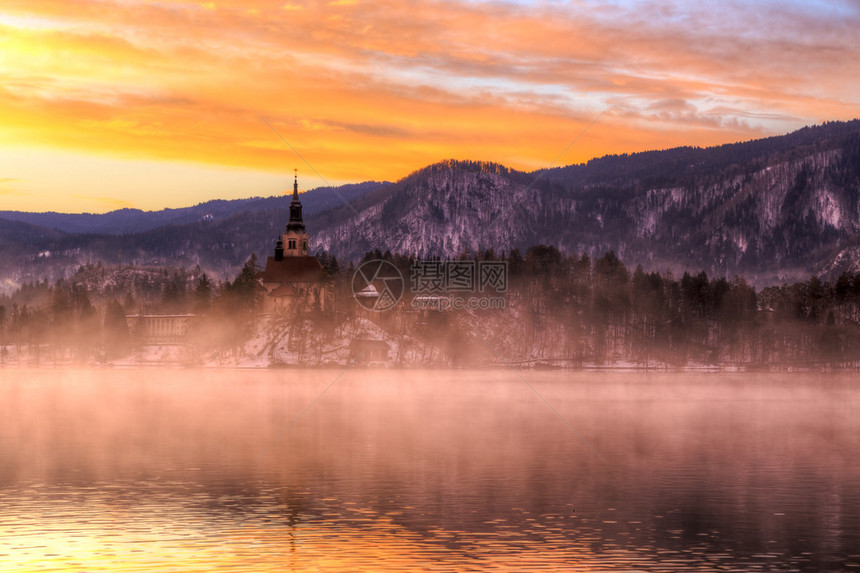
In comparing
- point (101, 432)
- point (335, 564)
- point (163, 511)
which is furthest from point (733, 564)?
point (101, 432)

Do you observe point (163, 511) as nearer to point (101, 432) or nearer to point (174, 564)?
point (174, 564)

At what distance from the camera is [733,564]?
1524 inches

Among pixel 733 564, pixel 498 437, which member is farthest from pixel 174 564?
pixel 498 437

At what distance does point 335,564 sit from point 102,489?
23264 mm

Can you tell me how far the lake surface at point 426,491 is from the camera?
131ft

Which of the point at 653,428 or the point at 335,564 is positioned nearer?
the point at 335,564

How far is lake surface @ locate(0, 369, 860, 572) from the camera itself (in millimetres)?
39969

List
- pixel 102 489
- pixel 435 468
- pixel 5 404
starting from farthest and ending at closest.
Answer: pixel 5 404
pixel 435 468
pixel 102 489

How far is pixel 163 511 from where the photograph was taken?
161 ft

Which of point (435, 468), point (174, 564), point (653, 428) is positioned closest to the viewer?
point (174, 564)

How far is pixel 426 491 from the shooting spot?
56.3 meters

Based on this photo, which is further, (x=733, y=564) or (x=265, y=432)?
(x=265, y=432)

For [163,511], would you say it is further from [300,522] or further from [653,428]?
[653,428]

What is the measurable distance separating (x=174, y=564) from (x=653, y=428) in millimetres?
69564
